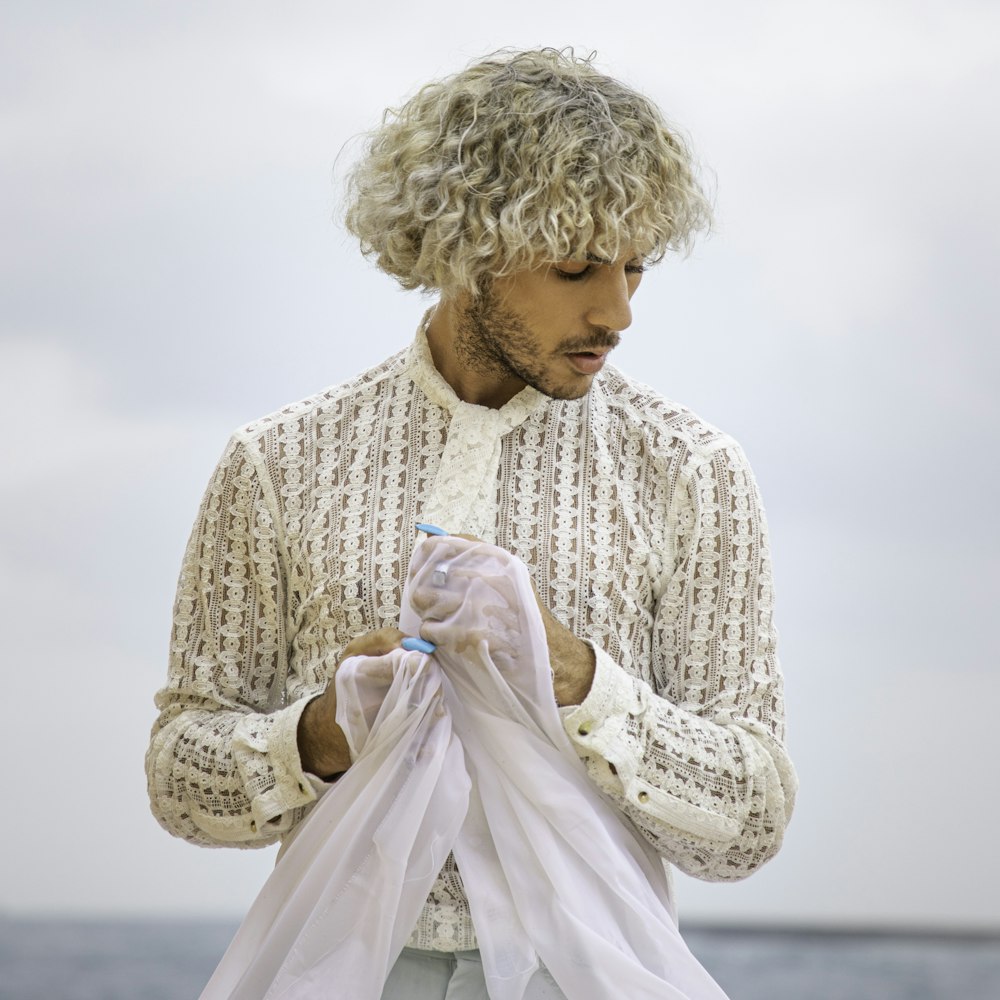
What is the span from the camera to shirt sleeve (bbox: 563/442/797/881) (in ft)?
4.75

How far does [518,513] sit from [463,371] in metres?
0.19

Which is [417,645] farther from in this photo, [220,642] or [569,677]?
[220,642]

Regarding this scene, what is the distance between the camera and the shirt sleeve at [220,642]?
1602 millimetres

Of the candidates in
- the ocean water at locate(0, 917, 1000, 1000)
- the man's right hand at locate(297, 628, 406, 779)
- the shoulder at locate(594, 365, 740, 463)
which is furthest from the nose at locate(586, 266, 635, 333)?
the ocean water at locate(0, 917, 1000, 1000)

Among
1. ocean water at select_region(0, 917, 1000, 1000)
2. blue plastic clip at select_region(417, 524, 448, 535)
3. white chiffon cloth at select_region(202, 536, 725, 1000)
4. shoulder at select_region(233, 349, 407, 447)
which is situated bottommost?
ocean water at select_region(0, 917, 1000, 1000)

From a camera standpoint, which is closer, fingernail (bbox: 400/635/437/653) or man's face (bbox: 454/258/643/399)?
fingernail (bbox: 400/635/437/653)

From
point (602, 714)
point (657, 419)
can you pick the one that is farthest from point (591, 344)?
point (602, 714)

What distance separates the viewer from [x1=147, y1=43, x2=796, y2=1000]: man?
4.90 ft

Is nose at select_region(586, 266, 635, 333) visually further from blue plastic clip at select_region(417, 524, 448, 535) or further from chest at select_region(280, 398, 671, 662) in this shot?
blue plastic clip at select_region(417, 524, 448, 535)

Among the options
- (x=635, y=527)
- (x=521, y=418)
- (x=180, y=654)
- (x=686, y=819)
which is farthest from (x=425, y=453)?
(x=686, y=819)

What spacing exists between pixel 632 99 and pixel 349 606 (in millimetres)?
633

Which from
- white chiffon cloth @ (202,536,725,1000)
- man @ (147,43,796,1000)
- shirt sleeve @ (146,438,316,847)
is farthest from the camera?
shirt sleeve @ (146,438,316,847)

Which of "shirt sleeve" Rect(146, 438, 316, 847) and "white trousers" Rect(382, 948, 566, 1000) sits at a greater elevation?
"shirt sleeve" Rect(146, 438, 316, 847)

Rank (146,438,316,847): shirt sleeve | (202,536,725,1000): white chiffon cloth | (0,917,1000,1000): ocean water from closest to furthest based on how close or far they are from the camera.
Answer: (202,536,725,1000): white chiffon cloth, (146,438,316,847): shirt sleeve, (0,917,1000,1000): ocean water
